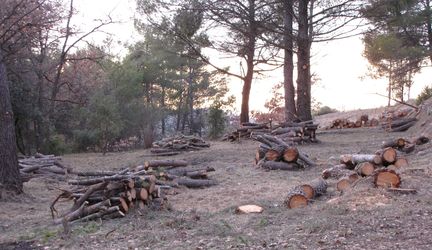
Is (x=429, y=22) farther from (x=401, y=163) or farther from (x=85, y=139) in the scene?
(x=401, y=163)

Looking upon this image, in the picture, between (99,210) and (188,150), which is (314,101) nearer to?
(188,150)

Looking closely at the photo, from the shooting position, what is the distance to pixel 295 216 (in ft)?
18.9

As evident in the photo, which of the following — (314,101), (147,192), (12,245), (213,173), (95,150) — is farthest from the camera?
(314,101)

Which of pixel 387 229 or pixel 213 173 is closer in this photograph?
pixel 387 229

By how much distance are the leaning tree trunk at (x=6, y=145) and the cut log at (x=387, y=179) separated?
6.05 meters

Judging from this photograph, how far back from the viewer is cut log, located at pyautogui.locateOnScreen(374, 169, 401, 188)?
633 centimetres

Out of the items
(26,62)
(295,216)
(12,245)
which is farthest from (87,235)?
(26,62)

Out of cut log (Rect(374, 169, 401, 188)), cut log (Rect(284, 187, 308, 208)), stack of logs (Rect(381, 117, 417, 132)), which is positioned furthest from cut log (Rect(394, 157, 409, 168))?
stack of logs (Rect(381, 117, 417, 132))

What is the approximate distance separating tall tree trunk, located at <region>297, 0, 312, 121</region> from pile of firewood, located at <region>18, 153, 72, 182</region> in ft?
27.3

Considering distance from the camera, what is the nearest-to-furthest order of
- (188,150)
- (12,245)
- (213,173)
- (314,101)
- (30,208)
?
(12,245) → (30,208) → (213,173) → (188,150) → (314,101)

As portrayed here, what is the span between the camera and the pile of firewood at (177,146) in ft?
51.7

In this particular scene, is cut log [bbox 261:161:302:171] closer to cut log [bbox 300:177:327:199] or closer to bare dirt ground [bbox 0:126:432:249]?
bare dirt ground [bbox 0:126:432:249]

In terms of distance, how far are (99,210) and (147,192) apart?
75cm

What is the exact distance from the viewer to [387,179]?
636 cm
